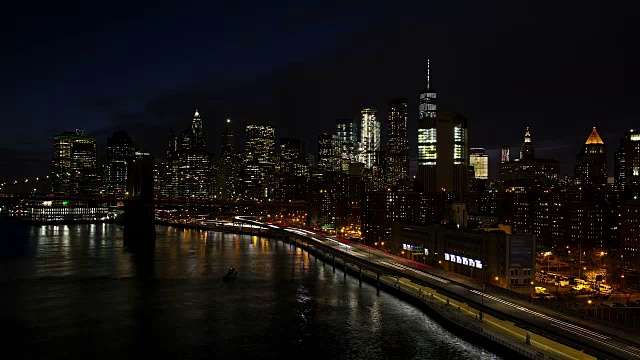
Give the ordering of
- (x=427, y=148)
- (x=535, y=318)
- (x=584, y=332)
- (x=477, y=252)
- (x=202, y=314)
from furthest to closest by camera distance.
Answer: (x=427, y=148), (x=477, y=252), (x=202, y=314), (x=535, y=318), (x=584, y=332)

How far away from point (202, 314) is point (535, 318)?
15.8 m

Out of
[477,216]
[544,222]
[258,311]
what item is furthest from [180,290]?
[477,216]

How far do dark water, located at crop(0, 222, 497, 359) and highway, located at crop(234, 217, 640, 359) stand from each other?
187 cm

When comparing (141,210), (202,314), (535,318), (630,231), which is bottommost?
(202,314)

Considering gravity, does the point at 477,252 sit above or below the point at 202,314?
above

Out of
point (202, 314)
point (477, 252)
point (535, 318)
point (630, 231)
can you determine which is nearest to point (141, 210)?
point (202, 314)

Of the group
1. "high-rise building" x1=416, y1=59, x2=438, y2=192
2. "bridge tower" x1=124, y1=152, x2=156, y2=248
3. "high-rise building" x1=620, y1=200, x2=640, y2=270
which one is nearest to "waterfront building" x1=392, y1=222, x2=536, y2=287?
"high-rise building" x1=620, y1=200, x2=640, y2=270

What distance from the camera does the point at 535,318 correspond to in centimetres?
2225

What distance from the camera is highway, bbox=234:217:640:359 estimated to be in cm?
1831

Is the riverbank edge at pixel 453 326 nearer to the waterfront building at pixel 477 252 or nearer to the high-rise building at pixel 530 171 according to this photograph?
the waterfront building at pixel 477 252

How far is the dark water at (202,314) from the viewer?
74.7 feet

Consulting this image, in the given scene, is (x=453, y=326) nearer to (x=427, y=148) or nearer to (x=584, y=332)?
(x=584, y=332)

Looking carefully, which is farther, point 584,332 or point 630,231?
point 630,231

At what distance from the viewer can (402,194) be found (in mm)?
70125
